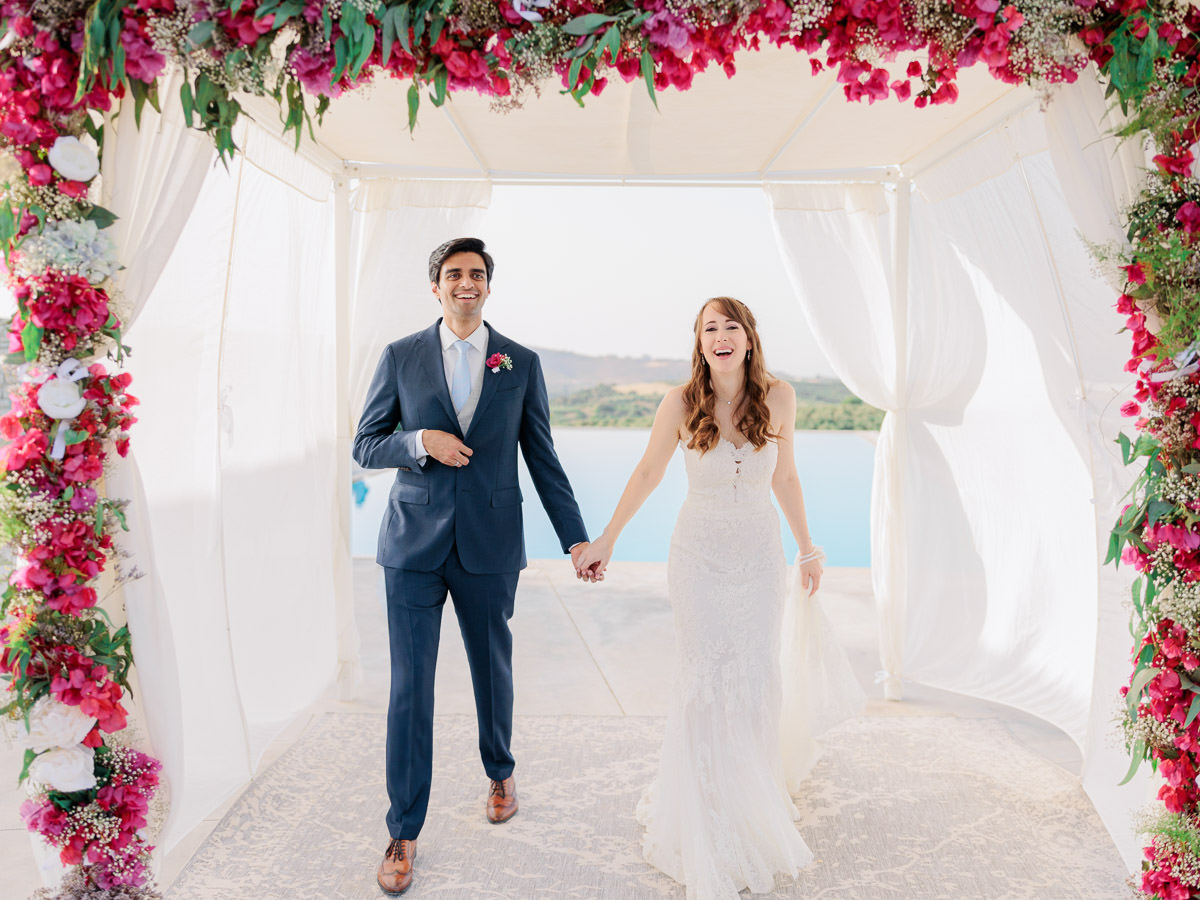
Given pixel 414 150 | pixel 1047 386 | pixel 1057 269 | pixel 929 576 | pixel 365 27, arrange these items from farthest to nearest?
pixel 929 576
pixel 414 150
pixel 1047 386
pixel 1057 269
pixel 365 27

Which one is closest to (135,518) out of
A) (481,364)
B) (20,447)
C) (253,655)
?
(20,447)

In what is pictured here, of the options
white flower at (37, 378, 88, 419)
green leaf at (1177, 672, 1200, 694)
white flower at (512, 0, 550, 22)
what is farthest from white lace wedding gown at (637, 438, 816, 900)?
white flower at (37, 378, 88, 419)

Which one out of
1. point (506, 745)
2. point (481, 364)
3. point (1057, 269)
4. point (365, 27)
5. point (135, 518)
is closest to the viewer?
point (365, 27)

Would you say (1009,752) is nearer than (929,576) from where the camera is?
Yes

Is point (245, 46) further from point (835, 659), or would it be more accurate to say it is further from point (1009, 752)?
point (1009, 752)

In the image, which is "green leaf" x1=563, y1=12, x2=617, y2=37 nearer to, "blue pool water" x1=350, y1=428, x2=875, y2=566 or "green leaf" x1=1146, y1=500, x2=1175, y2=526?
"green leaf" x1=1146, y1=500, x2=1175, y2=526

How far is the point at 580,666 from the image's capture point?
5180 millimetres

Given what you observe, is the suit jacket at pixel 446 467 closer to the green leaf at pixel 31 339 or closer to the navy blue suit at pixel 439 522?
the navy blue suit at pixel 439 522

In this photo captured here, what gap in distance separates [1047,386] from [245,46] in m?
3.43

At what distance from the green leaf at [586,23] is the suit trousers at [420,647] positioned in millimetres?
1634

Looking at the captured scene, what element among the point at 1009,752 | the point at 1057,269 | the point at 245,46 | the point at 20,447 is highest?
the point at 245,46

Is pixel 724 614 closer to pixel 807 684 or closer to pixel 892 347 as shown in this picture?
pixel 807 684

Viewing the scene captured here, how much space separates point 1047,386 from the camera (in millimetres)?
3848

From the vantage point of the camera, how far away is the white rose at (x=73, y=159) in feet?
7.56
